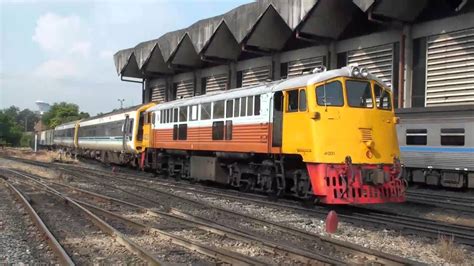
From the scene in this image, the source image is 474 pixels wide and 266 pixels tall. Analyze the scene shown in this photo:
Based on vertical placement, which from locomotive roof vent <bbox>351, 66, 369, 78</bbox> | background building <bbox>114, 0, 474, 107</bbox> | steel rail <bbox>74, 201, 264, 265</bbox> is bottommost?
steel rail <bbox>74, 201, 264, 265</bbox>

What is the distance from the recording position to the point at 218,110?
55.8 ft

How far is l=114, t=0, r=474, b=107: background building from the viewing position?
22750 millimetres

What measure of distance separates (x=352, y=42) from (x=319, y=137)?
17012 millimetres

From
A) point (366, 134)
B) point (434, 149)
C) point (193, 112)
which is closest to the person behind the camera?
point (366, 134)

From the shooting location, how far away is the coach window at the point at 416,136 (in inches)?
811

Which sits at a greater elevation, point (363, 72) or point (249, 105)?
point (363, 72)

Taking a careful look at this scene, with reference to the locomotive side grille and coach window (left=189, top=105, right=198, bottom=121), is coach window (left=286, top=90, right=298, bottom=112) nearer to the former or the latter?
the locomotive side grille

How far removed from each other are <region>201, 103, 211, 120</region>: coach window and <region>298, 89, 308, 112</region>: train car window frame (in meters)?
5.42

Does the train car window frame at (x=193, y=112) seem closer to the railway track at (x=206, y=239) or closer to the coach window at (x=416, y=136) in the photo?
the railway track at (x=206, y=239)

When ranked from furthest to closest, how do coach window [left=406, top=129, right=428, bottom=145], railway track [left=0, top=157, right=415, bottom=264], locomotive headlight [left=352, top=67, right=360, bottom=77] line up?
1. coach window [left=406, top=129, right=428, bottom=145]
2. locomotive headlight [left=352, top=67, right=360, bottom=77]
3. railway track [left=0, top=157, right=415, bottom=264]

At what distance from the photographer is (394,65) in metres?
25.6

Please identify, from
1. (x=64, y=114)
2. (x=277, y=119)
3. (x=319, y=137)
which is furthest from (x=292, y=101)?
(x=64, y=114)

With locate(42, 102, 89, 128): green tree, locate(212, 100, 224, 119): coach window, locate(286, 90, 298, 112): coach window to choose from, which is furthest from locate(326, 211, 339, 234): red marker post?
locate(42, 102, 89, 128): green tree

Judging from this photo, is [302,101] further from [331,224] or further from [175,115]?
[175,115]
